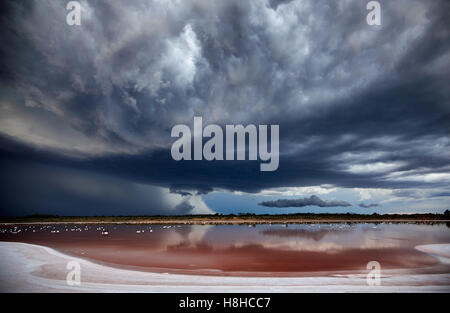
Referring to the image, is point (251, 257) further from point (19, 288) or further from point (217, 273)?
point (19, 288)

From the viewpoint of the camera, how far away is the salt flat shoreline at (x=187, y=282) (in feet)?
37.5

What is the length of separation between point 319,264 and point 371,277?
459cm

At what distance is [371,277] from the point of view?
1391 centimetres

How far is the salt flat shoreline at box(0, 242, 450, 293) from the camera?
11.4 m

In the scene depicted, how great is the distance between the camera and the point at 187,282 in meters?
12.9
